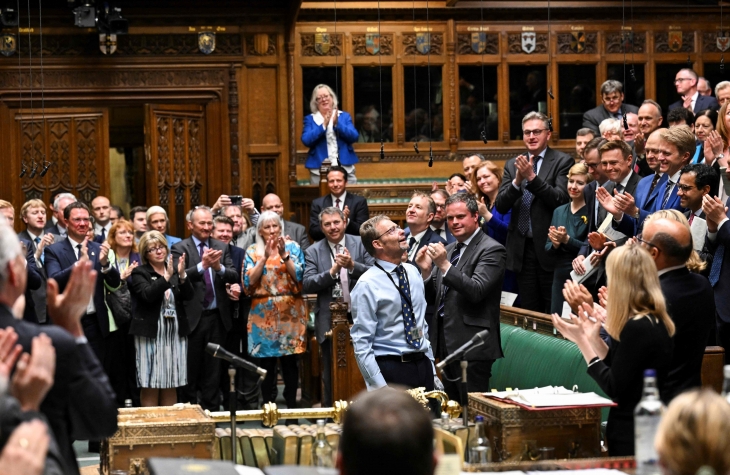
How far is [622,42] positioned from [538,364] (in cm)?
949

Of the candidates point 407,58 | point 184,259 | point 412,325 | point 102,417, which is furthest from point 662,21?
point 102,417

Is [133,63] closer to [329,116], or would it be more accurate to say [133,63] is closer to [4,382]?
[329,116]

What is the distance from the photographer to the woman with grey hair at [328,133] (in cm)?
1245

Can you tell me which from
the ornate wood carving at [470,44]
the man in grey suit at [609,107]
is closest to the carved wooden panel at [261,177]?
the ornate wood carving at [470,44]

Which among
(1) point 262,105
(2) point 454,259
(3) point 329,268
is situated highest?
(1) point 262,105

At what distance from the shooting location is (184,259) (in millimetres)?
9172

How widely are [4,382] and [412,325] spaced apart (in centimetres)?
373

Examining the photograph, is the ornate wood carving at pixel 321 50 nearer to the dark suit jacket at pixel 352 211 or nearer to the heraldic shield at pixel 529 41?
the heraldic shield at pixel 529 41

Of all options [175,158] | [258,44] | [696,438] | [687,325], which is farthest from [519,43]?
[696,438]

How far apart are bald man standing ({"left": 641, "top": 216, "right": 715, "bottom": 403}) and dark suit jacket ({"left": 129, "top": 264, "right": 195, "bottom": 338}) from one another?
199 inches

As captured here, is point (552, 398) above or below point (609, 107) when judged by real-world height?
below

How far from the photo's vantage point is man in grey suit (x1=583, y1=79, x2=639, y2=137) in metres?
12.0

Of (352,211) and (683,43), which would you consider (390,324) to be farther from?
(683,43)

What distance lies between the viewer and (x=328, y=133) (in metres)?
12.7
